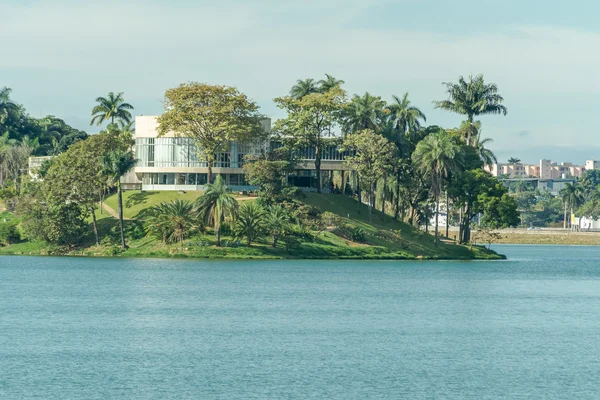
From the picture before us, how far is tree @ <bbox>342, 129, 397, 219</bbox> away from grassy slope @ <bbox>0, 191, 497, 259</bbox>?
21.4 ft

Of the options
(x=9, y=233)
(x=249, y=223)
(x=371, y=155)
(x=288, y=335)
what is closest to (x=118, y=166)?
(x=249, y=223)

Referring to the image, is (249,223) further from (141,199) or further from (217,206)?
(141,199)

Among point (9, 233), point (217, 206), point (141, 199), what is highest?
point (141, 199)

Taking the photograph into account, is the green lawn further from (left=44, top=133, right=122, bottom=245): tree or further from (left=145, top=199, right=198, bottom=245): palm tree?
(left=145, top=199, right=198, bottom=245): palm tree

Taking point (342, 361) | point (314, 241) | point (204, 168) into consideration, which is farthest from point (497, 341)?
point (204, 168)

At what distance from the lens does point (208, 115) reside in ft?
452

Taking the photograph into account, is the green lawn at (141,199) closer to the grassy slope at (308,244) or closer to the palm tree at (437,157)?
the grassy slope at (308,244)

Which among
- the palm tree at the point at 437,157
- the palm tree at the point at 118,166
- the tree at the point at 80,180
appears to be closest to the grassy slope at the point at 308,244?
→ the palm tree at the point at 118,166

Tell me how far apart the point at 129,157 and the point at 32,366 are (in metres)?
84.0

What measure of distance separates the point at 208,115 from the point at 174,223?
22375 millimetres

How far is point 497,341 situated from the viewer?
5956 cm

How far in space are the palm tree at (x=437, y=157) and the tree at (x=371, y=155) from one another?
157 inches

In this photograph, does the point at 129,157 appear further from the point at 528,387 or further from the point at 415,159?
the point at 528,387

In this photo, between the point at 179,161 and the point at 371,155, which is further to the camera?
the point at 179,161
